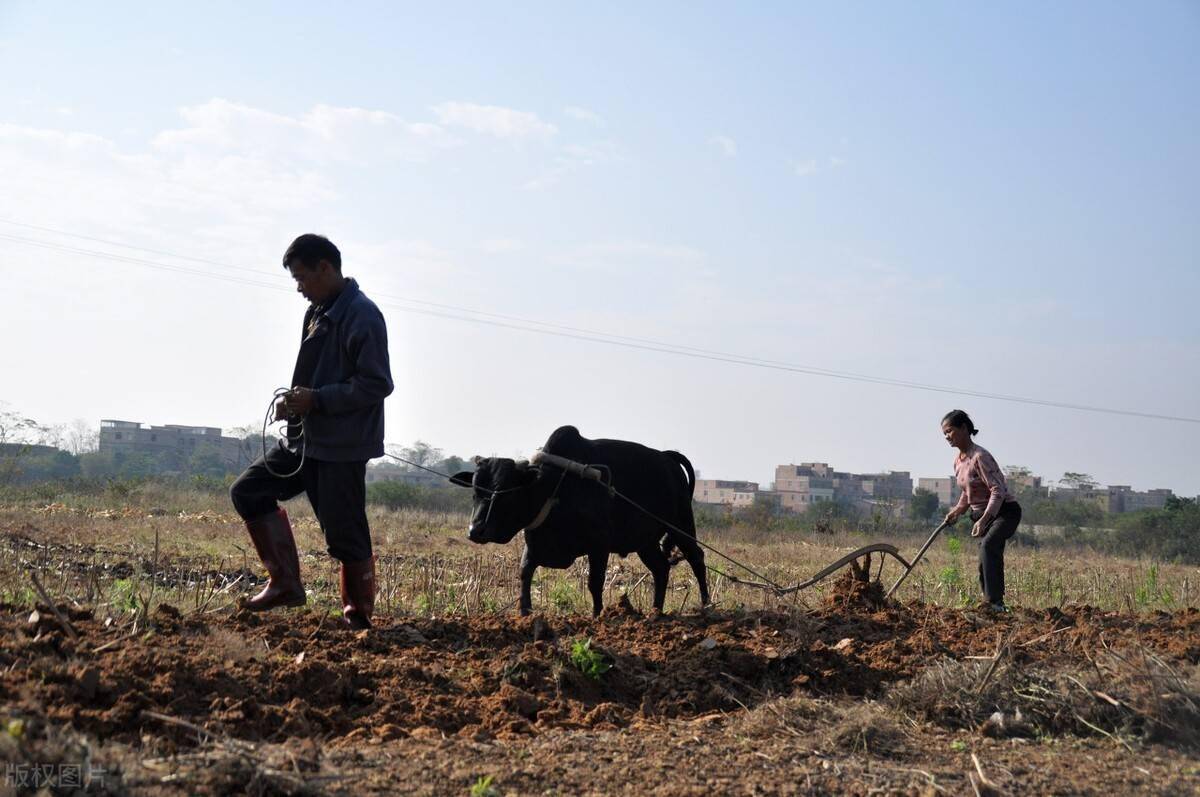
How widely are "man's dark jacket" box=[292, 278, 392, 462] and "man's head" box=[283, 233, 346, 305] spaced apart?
0.32ft

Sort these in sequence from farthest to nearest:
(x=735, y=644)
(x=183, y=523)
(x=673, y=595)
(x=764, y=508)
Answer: (x=764, y=508) < (x=183, y=523) < (x=673, y=595) < (x=735, y=644)

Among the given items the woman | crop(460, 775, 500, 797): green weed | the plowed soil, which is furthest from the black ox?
crop(460, 775, 500, 797): green weed

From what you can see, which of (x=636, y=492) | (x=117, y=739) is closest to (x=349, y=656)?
(x=117, y=739)

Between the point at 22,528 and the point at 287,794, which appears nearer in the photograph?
the point at 287,794

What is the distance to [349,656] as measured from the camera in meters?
5.80

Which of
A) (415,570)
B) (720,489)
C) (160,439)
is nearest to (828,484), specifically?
(720,489)

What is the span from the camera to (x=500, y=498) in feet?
27.9

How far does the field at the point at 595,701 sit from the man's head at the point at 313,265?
1.92m

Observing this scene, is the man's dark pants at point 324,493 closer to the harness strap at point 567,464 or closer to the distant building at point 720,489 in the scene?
the harness strap at point 567,464

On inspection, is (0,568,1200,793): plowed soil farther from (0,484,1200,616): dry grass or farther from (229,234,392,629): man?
(0,484,1200,616): dry grass

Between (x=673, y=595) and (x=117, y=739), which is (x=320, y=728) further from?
(x=673, y=595)

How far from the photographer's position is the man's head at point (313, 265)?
6.64m

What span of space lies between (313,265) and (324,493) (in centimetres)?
133

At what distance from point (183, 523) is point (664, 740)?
19.2 m
